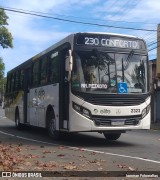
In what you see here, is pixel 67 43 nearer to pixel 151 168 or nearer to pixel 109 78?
pixel 109 78

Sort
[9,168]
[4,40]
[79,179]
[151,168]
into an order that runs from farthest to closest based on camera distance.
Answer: [4,40] < [151,168] < [9,168] < [79,179]

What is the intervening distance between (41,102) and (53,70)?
197 cm

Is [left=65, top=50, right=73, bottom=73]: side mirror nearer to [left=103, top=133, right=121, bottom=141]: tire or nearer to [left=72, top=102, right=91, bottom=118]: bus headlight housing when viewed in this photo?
[left=72, top=102, right=91, bottom=118]: bus headlight housing

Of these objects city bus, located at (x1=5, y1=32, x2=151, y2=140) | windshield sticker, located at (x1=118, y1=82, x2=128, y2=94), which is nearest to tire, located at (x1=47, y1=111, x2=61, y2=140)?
city bus, located at (x1=5, y1=32, x2=151, y2=140)

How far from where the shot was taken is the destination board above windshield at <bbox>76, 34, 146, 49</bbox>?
45.8ft

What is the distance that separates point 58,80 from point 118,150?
3301 mm

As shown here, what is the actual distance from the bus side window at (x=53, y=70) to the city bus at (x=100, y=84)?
0.03 metres

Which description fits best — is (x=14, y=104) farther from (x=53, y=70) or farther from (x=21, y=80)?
(x=53, y=70)

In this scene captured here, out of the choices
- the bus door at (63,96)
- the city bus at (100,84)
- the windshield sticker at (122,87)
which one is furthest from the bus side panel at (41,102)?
the windshield sticker at (122,87)

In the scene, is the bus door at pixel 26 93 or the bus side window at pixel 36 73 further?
the bus door at pixel 26 93

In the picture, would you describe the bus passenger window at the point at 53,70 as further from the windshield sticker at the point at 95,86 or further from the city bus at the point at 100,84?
the windshield sticker at the point at 95,86

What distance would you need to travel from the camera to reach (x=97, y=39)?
46.2 feet

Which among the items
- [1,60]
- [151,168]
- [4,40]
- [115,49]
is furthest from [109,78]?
[1,60]

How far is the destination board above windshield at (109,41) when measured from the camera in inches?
549
